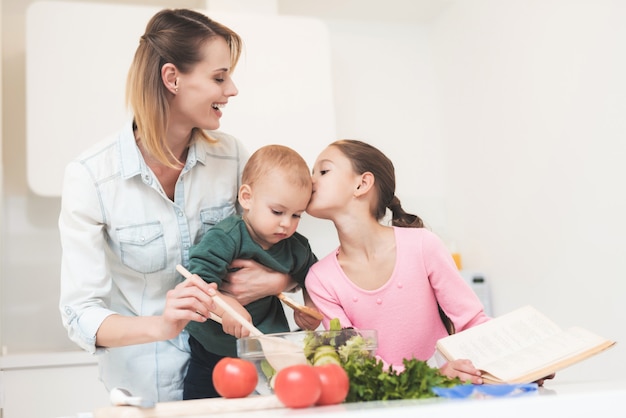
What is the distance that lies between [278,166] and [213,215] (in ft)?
0.81

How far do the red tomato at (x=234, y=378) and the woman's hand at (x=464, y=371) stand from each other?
1.37 feet

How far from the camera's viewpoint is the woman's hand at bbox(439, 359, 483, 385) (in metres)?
1.27

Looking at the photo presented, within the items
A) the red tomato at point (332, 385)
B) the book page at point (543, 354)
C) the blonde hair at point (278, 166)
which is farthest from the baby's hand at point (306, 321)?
the red tomato at point (332, 385)

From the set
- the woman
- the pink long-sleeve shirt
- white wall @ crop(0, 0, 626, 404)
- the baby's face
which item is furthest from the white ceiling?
the pink long-sleeve shirt

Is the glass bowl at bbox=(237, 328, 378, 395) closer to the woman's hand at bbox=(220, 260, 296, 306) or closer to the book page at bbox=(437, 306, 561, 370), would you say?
the book page at bbox=(437, 306, 561, 370)

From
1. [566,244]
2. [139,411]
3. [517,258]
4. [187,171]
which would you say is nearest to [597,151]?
[566,244]

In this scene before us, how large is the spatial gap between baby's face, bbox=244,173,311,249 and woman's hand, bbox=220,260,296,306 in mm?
81

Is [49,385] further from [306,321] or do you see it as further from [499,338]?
[499,338]

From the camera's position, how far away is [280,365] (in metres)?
1.16

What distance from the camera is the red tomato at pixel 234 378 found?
3.41 ft

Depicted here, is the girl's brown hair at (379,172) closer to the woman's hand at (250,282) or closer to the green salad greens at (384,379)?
the woman's hand at (250,282)

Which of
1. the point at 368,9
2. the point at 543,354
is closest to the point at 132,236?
the point at 543,354

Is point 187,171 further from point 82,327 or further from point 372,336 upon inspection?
point 372,336

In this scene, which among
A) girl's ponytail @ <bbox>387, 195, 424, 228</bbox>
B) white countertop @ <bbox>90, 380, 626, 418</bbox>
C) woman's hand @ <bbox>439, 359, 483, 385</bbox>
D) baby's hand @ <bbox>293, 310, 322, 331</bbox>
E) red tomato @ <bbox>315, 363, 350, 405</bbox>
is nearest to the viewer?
white countertop @ <bbox>90, 380, 626, 418</bbox>
